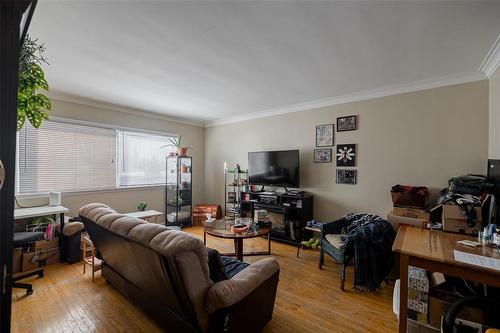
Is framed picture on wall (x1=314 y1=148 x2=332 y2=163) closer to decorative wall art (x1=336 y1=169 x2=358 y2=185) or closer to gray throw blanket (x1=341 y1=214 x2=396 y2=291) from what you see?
decorative wall art (x1=336 y1=169 x2=358 y2=185)

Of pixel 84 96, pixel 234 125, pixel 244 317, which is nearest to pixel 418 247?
pixel 244 317

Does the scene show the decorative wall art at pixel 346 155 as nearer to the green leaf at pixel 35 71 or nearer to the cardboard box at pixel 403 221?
the cardboard box at pixel 403 221

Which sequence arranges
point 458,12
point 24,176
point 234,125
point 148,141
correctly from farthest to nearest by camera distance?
point 234,125, point 148,141, point 24,176, point 458,12

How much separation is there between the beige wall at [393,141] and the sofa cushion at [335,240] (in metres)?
0.86

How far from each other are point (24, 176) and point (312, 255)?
4296 millimetres

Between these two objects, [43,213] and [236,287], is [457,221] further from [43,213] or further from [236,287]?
[43,213]

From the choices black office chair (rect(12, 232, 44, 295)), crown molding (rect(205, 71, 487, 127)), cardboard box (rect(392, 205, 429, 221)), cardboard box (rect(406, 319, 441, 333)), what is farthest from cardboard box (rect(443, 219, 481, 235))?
black office chair (rect(12, 232, 44, 295))

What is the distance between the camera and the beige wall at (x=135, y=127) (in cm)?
370

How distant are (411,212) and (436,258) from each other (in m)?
1.52

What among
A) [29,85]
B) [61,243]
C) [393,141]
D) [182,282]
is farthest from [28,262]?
[393,141]

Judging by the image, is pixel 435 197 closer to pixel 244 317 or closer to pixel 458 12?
pixel 458 12

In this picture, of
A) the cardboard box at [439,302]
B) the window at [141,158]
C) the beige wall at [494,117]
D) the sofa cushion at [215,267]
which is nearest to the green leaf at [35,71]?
the sofa cushion at [215,267]

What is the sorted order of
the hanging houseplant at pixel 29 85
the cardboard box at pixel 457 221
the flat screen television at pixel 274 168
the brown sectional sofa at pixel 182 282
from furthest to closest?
1. the flat screen television at pixel 274 168
2. the cardboard box at pixel 457 221
3. the brown sectional sofa at pixel 182 282
4. the hanging houseplant at pixel 29 85

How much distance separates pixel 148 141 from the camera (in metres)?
4.76
